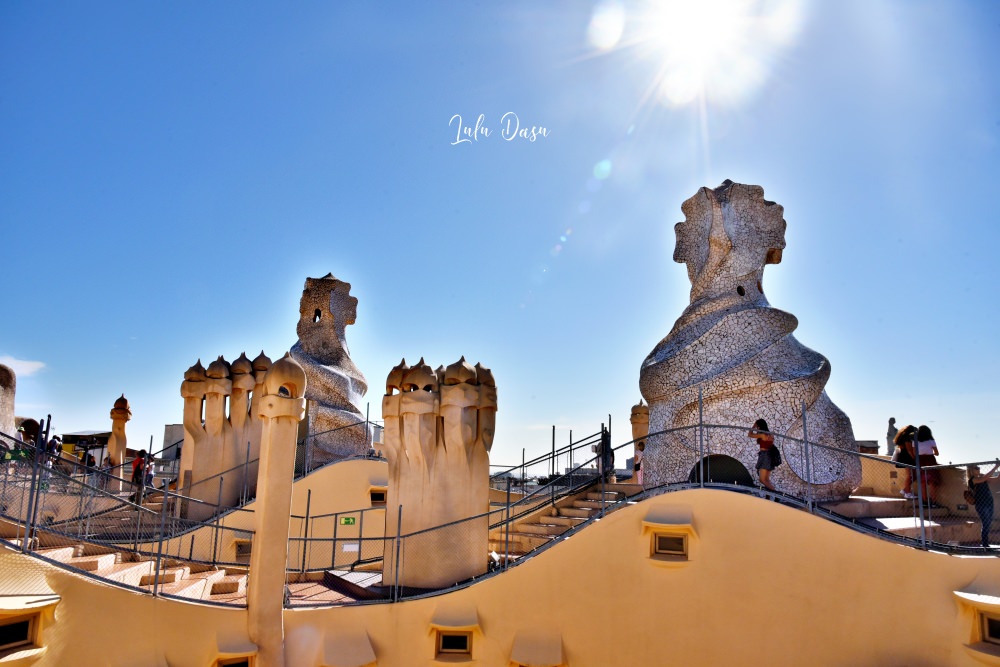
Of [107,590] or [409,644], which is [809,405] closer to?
[409,644]

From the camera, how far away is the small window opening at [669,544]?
893 cm

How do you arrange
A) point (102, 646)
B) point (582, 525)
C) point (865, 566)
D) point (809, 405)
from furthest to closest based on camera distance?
point (809, 405) → point (582, 525) → point (865, 566) → point (102, 646)

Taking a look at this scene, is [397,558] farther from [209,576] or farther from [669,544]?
[669,544]

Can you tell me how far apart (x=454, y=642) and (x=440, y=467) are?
7.97ft

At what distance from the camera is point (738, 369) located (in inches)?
455

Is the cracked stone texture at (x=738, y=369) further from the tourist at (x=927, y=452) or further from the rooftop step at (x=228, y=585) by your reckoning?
the rooftop step at (x=228, y=585)

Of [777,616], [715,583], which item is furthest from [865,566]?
[715,583]

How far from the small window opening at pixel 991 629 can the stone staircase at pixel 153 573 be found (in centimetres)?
872

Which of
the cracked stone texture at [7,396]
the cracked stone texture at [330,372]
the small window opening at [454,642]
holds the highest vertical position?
the cracked stone texture at [330,372]

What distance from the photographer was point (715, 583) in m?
8.71

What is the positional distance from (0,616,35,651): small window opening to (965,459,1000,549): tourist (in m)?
10.1

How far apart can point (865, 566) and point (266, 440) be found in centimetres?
744

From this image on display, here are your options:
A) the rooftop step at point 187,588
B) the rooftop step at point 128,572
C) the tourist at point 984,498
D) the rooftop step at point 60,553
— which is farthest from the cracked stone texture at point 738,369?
the rooftop step at point 60,553

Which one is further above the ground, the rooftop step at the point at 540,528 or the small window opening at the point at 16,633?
the rooftop step at the point at 540,528
